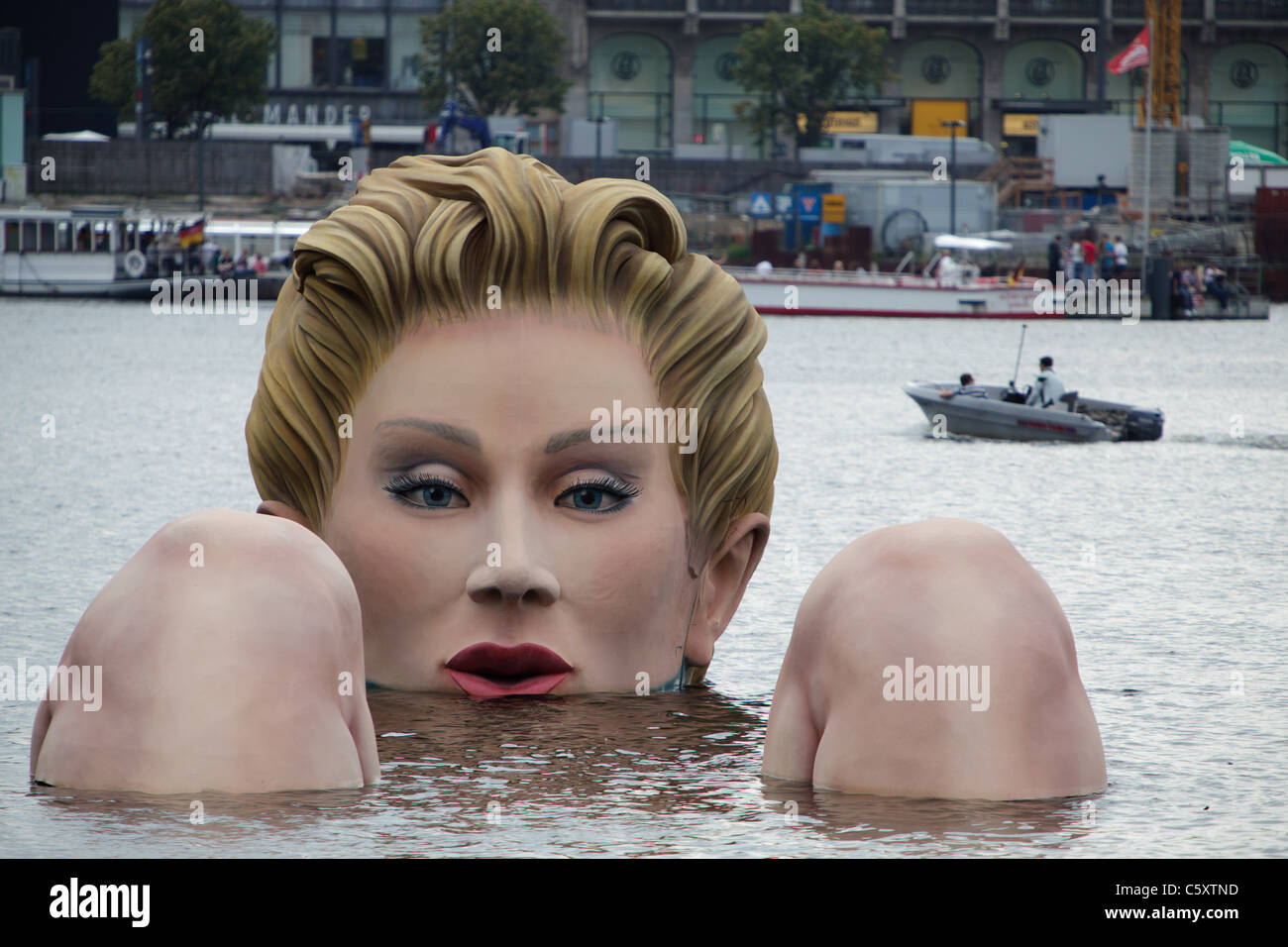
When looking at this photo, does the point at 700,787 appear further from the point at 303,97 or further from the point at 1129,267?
the point at 303,97

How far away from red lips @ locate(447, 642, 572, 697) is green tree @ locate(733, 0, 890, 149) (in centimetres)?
8593

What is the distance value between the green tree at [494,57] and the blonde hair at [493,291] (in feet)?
275

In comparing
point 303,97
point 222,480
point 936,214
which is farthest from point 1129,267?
point 222,480

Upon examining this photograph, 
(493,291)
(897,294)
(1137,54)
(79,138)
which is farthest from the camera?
(79,138)

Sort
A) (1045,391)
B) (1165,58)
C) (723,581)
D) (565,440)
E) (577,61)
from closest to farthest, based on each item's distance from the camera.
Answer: (565,440)
(723,581)
(1045,391)
(1165,58)
(577,61)

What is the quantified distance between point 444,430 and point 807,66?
8921 cm

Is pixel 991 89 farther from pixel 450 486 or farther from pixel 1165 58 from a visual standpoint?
pixel 450 486

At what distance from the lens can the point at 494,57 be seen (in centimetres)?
9469

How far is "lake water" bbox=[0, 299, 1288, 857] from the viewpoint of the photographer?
7.39 metres

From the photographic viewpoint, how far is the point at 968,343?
2251 inches

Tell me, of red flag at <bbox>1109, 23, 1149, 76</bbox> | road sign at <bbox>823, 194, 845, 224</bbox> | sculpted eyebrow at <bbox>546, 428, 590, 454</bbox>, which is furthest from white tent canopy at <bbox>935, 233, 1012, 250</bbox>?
sculpted eyebrow at <bbox>546, 428, 590, 454</bbox>

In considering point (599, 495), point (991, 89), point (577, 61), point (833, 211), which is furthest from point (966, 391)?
point (991, 89)

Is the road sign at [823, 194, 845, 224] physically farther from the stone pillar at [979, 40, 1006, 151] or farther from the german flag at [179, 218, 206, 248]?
the stone pillar at [979, 40, 1006, 151]
